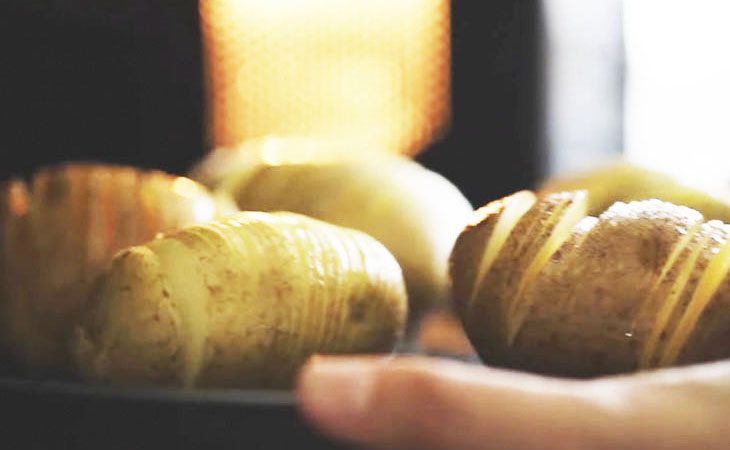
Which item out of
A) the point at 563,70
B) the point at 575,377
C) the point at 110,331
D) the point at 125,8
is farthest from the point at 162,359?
the point at 563,70

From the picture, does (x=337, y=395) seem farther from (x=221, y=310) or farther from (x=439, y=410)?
(x=221, y=310)

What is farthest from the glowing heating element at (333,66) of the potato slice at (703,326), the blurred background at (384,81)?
the potato slice at (703,326)

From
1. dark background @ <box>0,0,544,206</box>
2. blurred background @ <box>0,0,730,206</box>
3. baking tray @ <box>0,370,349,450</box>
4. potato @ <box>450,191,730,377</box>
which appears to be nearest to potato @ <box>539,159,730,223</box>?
potato @ <box>450,191,730,377</box>

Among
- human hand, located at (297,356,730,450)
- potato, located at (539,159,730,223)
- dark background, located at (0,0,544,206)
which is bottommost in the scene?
Result: dark background, located at (0,0,544,206)

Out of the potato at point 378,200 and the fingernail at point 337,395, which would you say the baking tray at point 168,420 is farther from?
the potato at point 378,200

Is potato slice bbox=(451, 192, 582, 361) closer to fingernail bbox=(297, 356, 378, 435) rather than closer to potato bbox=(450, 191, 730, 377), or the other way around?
potato bbox=(450, 191, 730, 377)

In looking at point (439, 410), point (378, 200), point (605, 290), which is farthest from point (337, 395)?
point (378, 200)
